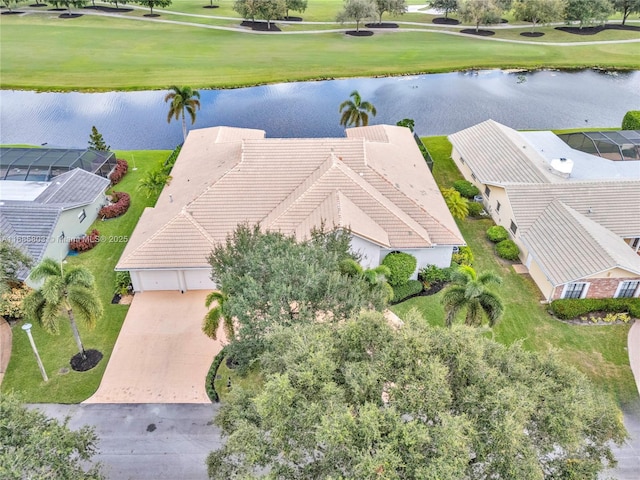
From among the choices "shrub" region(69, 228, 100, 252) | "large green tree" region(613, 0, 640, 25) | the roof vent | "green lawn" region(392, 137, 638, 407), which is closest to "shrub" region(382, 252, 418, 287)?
"green lawn" region(392, 137, 638, 407)

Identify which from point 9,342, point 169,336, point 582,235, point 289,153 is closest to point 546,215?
point 582,235

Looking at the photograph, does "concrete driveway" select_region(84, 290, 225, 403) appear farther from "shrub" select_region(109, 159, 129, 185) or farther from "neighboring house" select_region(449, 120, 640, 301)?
"neighboring house" select_region(449, 120, 640, 301)

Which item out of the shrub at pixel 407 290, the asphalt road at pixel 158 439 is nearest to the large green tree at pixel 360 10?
the shrub at pixel 407 290

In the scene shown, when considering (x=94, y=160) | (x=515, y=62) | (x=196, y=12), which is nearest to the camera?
(x=94, y=160)

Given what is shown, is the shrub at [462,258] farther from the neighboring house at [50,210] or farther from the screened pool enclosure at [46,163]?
the screened pool enclosure at [46,163]

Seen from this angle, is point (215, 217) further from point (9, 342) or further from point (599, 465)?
point (599, 465)

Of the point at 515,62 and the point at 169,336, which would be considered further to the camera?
the point at 515,62

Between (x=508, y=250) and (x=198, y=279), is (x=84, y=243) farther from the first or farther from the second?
(x=508, y=250)
